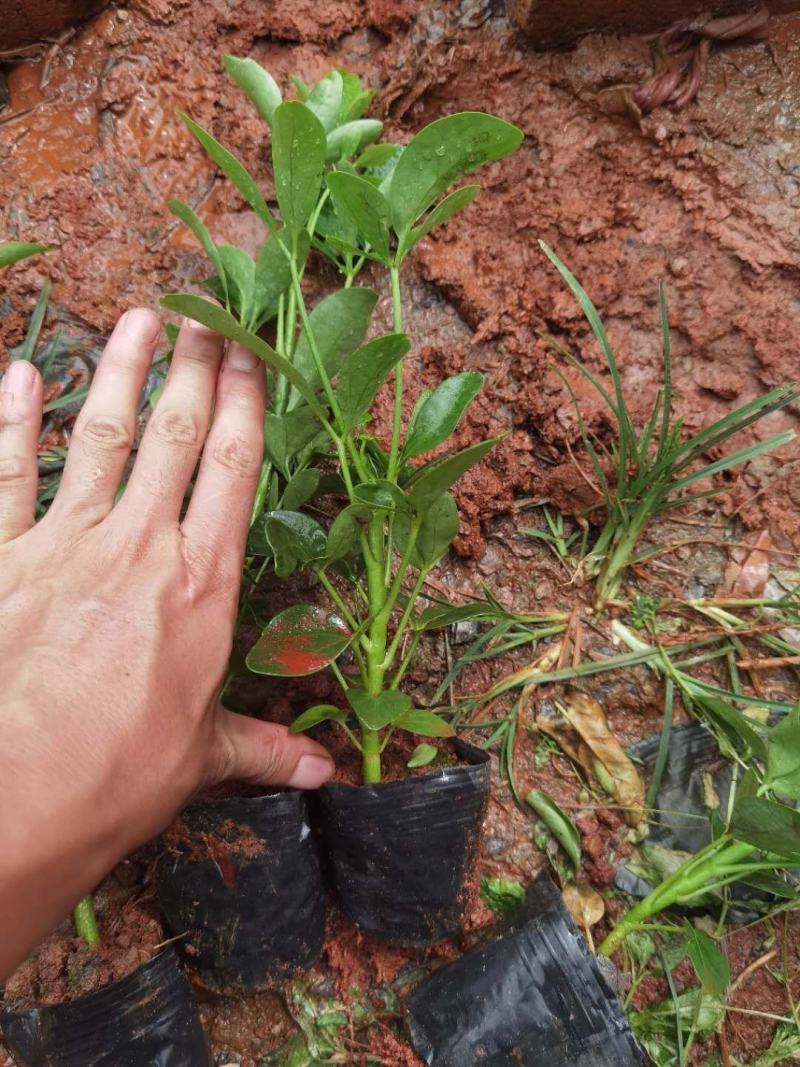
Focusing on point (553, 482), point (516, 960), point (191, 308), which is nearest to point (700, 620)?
point (553, 482)

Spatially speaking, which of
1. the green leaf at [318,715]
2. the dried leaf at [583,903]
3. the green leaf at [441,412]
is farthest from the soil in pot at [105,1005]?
the green leaf at [441,412]

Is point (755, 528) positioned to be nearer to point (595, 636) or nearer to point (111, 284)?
point (595, 636)

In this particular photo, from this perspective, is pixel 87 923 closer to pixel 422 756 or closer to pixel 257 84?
pixel 422 756

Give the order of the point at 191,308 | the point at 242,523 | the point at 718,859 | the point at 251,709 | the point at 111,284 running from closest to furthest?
the point at 191,308
the point at 242,523
the point at 718,859
the point at 251,709
the point at 111,284

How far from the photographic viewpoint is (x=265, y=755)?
1.06 m

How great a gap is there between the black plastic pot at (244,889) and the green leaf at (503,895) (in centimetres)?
32

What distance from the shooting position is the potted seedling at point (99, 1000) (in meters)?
1.06

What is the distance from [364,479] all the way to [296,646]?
10.6 inches

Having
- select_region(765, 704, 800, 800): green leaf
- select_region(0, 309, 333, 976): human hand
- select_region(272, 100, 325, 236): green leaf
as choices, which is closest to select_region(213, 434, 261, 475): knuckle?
select_region(0, 309, 333, 976): human hand

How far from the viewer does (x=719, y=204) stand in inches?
59.1

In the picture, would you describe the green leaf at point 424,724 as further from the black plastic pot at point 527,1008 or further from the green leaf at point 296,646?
the black plastic pot at point 527,1008

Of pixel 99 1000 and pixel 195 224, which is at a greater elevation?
pixel 195 224

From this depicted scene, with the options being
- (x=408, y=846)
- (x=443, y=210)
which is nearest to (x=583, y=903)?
(x=408, y=846)

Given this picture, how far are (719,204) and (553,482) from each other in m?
0.73
